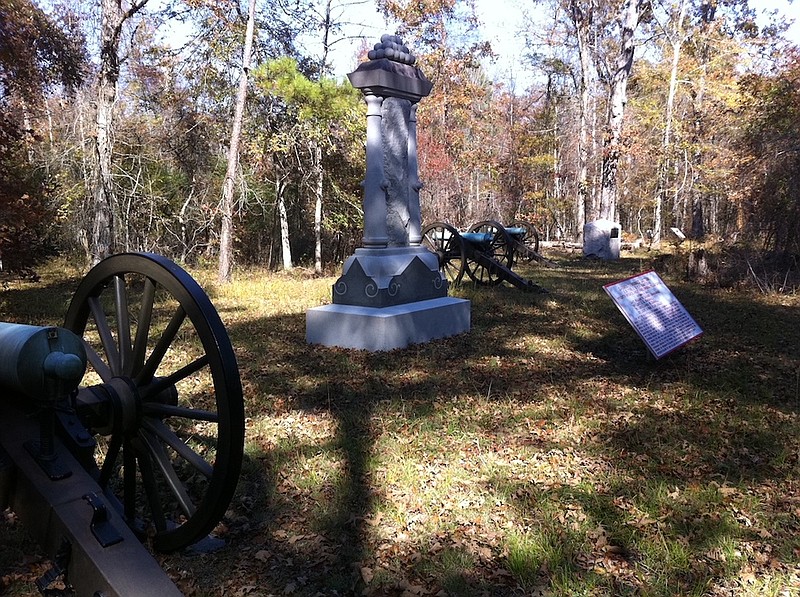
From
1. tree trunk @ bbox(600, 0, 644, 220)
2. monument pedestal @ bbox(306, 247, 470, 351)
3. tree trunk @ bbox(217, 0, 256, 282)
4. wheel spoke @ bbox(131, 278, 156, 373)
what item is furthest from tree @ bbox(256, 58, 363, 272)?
wheel spoke @ bbox(131, 278, 156, 373)

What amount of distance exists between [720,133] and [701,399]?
2261cm

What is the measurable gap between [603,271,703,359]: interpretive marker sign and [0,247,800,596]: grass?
0.34 metres

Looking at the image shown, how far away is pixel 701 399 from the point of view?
5.03m

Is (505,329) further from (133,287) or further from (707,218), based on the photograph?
(707,218)

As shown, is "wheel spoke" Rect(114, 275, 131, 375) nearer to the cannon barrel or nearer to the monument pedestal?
the cannon barrel

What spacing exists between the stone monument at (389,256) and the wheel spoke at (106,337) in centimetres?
402

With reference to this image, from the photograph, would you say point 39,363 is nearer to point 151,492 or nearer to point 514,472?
point 151,492

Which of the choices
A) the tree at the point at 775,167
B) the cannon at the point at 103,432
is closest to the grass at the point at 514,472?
the cannon at the point at 103,432

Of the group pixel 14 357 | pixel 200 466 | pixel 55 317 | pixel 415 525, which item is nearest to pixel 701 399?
pixel 415 525

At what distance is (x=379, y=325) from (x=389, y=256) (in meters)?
1.03

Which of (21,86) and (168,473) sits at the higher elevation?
(21,86)

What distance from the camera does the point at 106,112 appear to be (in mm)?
11930

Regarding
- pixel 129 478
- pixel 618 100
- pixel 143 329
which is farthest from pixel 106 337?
pixel 618 100

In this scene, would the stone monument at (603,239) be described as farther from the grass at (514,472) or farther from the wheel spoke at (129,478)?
the wheel spoke at (129,478)
